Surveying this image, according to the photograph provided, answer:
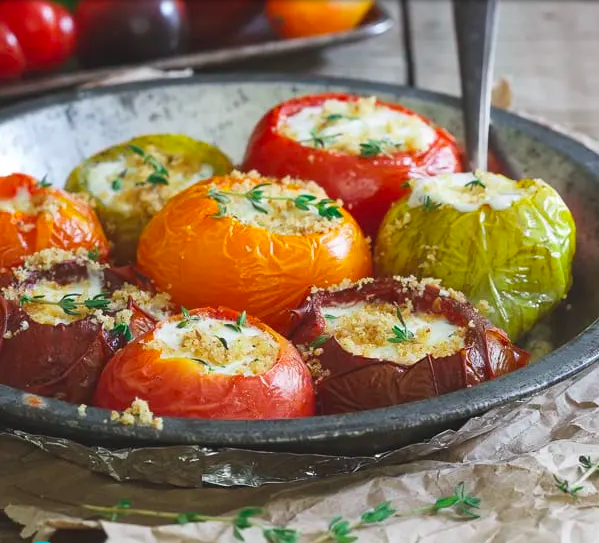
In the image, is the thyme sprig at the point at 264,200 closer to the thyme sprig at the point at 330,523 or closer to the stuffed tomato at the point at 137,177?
the stuffed tomato at the point at 137,177

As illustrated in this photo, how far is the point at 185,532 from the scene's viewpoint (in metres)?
1.07

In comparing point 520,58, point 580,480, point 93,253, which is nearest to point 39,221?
point 93,253

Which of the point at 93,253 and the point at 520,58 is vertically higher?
the point at 93,253

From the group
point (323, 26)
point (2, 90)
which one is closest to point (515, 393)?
point (2, 90)

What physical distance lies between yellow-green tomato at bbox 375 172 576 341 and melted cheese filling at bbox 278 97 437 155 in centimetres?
16

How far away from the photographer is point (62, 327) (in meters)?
1.27

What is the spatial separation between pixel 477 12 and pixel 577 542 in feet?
4.02

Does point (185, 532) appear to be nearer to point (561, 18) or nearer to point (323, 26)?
point (323, 26)

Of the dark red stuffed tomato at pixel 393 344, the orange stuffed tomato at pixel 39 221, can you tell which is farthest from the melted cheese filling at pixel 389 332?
the orange stuffed tomato at pixel 39 221

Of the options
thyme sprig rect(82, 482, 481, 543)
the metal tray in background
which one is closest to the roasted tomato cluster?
thyme sprig rect(82, 482, 481, 543)

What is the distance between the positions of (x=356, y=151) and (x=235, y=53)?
1228mm

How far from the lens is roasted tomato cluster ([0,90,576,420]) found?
4.00 feet

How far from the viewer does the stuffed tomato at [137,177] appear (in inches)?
64.4

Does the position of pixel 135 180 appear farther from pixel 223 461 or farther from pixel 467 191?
Answer: pixel 223 461
